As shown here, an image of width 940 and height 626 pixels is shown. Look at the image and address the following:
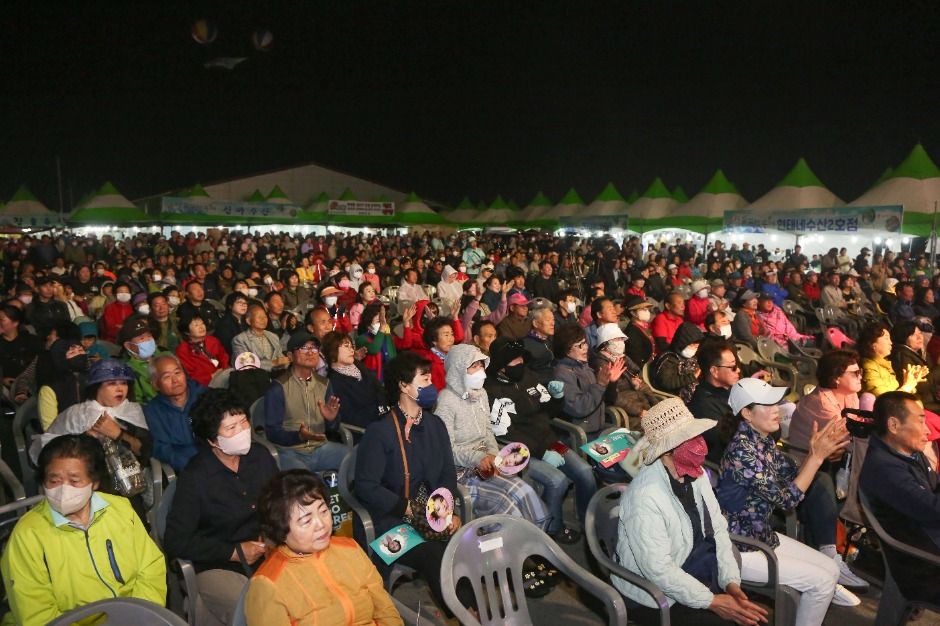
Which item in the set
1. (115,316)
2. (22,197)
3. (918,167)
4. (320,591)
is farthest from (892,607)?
(22,197)

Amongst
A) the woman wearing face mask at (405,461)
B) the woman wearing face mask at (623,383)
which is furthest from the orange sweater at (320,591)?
the woman wearing face mask at (623,383)

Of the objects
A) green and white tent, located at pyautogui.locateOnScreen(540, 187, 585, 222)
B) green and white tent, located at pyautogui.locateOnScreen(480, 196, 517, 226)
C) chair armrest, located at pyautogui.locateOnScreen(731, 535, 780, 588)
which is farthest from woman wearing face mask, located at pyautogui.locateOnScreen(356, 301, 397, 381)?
green and white tent, located at pyautogui.locateOnScreen(480, 196, 517, 226)

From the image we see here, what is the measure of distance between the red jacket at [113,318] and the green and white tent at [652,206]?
74.9ft

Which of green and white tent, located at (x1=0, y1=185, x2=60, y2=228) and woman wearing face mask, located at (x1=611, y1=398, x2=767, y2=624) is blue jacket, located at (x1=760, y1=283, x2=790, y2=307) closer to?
woman wearing face mask, located at (x1=611, y1=398, x2=767, y2=624)

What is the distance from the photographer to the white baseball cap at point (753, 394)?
3.83 meters

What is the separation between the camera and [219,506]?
137 inches

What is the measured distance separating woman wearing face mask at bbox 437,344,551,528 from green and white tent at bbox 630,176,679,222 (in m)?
24.7

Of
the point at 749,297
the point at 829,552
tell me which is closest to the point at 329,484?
the point at 829,552

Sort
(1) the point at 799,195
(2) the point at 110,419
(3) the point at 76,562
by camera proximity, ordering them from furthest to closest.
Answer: (1) the point at 799,195 → (2) the point at 110,419 → (3) the point at 76,562

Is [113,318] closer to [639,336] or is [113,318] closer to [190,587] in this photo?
[190,587]

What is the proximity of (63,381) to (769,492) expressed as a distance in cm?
520

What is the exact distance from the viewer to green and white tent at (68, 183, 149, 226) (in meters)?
27.2

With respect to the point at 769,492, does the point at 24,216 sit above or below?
above

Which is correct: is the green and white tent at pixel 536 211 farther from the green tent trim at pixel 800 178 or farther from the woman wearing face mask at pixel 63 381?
the woman wearing face mask at pixel 63 381
